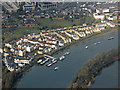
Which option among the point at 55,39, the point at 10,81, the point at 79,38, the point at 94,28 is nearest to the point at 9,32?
the point at 55,39

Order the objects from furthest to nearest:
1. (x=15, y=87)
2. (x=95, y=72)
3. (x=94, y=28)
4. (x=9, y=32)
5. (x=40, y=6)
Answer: (x=40, y=6)
(x=94, y=28)
(x=9, y=32)
(x=95, y=72)
(x=15, y=87)

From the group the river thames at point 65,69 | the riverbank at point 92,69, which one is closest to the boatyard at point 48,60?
the river thames at point 65,69

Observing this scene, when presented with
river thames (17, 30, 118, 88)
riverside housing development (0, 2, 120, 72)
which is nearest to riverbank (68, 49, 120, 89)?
river thames (17, 30, 118, 88)

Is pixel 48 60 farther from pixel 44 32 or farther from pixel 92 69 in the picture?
pixel 44 32

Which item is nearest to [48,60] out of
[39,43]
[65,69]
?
[65,69]

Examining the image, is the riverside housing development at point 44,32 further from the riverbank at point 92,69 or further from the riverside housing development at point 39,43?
the riverbank at point 92,69

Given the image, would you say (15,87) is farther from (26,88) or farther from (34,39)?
(34,39)
